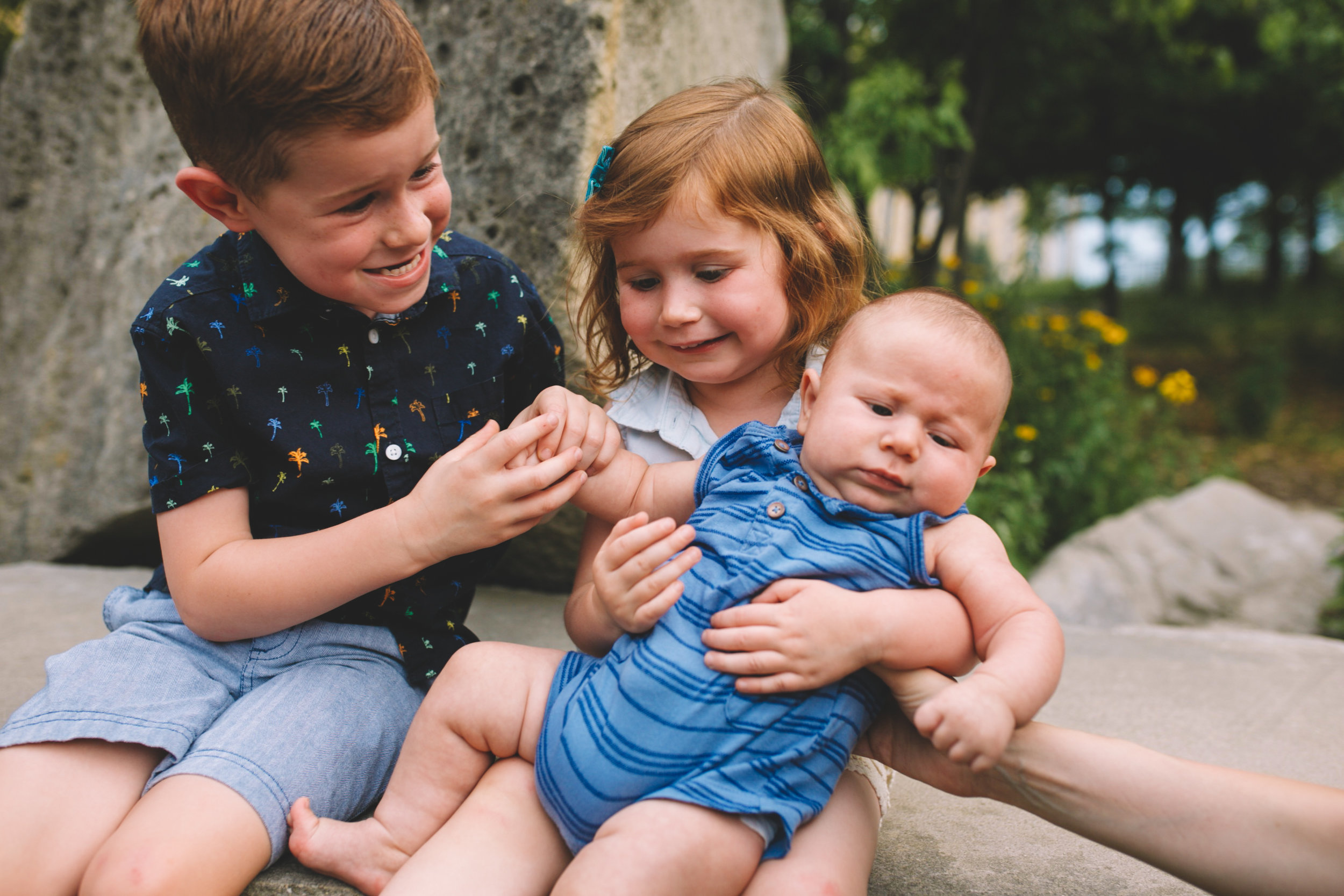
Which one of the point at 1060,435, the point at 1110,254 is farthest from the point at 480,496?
the point at 1110,254

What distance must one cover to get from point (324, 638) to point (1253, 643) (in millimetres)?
2549

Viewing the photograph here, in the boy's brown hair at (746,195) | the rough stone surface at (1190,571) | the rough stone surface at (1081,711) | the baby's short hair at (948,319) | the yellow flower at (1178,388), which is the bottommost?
the rough stone surface at (1190,571)

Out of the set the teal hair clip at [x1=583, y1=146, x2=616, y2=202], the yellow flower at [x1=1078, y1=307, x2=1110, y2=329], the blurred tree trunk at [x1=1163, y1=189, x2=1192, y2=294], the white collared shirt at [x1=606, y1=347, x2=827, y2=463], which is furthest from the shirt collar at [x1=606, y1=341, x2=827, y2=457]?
the blurred tree trunk at [x1=1163, y1=189, x2=1192, y2=294]

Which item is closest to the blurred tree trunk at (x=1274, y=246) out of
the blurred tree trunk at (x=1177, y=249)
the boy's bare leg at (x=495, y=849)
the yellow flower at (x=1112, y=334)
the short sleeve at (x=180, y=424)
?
the blurred tree trunk at (x=1177, y=249)

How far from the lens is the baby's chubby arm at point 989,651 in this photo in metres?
1.10

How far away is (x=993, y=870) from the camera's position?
4.80 ft

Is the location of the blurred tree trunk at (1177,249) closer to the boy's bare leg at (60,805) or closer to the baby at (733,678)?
the baby at (733,678)

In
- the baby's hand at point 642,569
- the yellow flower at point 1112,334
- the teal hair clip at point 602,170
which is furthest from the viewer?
the yellow flower at point 1112,334

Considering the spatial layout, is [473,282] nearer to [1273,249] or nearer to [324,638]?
[324,638]

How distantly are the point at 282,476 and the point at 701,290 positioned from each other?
770 millimetres

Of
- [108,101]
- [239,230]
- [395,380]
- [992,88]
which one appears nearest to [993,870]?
[395,380]

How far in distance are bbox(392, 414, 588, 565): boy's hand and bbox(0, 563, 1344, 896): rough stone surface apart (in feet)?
1.71

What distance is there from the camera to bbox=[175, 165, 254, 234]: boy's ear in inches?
54.3

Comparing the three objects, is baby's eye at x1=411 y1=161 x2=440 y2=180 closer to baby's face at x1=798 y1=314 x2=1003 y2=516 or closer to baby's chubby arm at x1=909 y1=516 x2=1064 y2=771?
baby's face at x1=798 y1=314 x2=1003 y2=516
